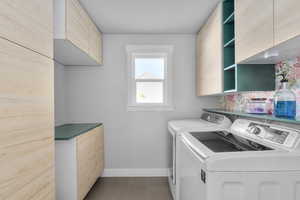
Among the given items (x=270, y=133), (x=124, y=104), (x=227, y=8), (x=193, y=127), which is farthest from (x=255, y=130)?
(x=124, y=104)

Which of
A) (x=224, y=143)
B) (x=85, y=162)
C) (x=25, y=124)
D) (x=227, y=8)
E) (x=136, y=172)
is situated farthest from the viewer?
(x=136, y=172)

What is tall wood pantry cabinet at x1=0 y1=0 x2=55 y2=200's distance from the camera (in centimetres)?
87

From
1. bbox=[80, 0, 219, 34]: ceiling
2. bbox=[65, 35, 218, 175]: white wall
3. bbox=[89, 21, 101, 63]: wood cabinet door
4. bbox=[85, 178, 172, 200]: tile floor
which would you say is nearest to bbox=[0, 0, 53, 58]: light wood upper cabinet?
bbox=[80, 0, 219, 34]: ceiling

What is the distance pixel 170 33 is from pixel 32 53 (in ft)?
7.19

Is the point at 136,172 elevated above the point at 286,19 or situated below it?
below

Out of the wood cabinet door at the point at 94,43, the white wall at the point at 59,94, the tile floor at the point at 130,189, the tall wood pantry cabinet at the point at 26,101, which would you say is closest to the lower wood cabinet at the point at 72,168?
the tile floor at the point at 130,189

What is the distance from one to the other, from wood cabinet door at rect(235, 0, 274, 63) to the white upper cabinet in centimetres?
147

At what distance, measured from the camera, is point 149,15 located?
2264 mm

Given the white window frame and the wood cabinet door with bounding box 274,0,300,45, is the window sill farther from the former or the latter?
the wood cabinet door with bounding box 274,0,300,45

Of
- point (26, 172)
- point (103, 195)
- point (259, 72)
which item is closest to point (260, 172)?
point (259, 72)

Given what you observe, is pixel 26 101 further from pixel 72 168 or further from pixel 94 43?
pixel 94 43

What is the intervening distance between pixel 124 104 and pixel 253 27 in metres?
2.05

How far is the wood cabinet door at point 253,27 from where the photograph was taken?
117 centimetres

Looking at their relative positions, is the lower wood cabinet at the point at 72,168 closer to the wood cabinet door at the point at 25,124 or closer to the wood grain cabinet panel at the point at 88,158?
the wood grain cabinet panel at the point at 88,158
